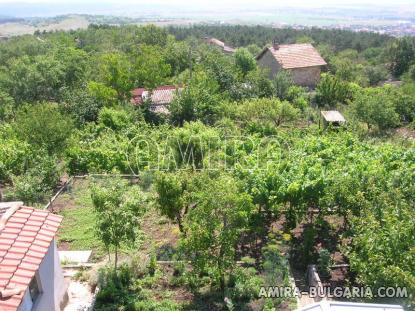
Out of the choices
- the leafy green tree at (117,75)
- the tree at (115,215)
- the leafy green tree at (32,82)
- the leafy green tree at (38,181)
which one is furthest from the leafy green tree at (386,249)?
the leafy green tree at (32,82)

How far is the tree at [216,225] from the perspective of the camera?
32.8 ft

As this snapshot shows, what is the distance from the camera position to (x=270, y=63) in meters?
43.2

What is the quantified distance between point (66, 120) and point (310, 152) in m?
11.5

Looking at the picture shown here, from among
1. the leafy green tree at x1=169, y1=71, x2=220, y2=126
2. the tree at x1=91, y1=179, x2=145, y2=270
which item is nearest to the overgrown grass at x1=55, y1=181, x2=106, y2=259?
the tree at x1=91, y1=179, x2=145, y2=270

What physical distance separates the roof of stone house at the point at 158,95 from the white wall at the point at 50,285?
20431mm

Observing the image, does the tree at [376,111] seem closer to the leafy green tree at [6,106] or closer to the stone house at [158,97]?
the stone house at [158,97]

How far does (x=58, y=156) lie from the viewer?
64.1ft

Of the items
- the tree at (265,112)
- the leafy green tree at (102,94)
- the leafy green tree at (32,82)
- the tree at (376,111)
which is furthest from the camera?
the leafy green tree at (32,82)

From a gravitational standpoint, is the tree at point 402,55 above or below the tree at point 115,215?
below

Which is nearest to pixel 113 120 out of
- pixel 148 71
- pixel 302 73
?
pixel 148 71

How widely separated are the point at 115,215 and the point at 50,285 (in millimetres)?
2183

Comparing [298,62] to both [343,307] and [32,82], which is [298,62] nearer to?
[32,82]

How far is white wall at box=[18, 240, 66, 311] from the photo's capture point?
350 inches

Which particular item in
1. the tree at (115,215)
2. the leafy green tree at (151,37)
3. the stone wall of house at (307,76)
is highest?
the tree at (115,215)
